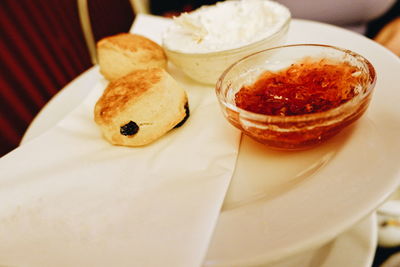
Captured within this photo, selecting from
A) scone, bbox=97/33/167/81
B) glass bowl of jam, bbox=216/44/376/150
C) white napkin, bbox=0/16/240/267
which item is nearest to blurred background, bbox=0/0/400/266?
A: scone, bbox=97/33/167/81

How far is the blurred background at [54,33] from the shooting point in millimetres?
2021

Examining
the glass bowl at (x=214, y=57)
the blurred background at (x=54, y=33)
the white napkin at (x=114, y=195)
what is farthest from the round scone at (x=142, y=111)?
the blurred background at (x=54, y=33)

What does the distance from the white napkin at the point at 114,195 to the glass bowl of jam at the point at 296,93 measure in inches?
4.4

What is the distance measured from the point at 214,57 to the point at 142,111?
0.32 metres

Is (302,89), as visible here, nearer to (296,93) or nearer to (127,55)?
(296,93)

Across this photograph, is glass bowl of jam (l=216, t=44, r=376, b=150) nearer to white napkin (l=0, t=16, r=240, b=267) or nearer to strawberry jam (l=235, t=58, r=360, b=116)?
strawberry jam (l=235, t=58, r=360, b=116)

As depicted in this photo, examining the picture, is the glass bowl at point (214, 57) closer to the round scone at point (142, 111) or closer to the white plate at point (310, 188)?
the round scone at point (142, 111)

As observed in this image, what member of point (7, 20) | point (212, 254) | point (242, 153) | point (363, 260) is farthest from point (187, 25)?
point (7, 20)

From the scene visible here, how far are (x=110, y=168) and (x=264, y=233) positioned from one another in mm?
476

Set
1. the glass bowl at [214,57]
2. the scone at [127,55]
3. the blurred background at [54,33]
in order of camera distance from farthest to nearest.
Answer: the blurred background at [54,33], the scone at [127,55], the glass bowl at [214,57]

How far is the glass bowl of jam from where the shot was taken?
0.79 m

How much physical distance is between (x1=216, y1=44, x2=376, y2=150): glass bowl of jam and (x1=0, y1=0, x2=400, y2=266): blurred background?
3.81ft

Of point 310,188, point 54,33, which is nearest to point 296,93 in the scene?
point 310,188

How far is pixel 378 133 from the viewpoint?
0.80m
